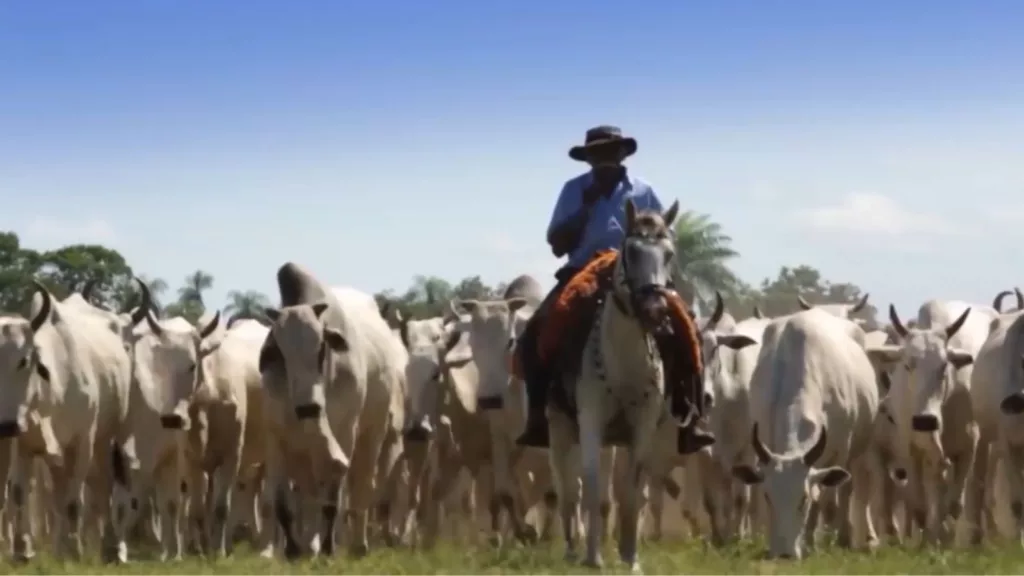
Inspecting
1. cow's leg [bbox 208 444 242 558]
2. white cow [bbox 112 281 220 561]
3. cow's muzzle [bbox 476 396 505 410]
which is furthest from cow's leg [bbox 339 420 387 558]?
white cow [bbox 112 281 220 561]

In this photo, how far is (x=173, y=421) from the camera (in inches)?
653

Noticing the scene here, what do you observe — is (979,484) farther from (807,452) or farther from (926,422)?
(807,452)

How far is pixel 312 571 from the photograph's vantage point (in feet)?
41.9

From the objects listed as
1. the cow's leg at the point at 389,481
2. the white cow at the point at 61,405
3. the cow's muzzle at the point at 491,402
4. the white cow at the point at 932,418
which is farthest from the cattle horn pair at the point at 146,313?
the white cow at the point at 932,418

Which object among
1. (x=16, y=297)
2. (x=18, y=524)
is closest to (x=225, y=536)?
(x=18, y=524)

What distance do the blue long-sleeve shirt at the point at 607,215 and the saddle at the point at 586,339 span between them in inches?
22.6

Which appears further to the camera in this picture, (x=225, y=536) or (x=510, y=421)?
(x=510, y=421)

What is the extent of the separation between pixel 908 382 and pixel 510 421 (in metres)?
4.22

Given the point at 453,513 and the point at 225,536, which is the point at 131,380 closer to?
the point at 225,536

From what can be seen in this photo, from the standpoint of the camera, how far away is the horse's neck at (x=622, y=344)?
11.7 meters

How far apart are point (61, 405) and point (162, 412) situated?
118cm

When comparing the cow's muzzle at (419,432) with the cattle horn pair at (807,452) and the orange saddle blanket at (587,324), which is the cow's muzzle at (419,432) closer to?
the cattle horn pair at (807,452)

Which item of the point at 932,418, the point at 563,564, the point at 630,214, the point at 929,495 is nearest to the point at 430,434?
the point at 932,418

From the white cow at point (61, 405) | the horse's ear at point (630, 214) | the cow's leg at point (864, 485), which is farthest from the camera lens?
the cow's leg at point (864, 485)
